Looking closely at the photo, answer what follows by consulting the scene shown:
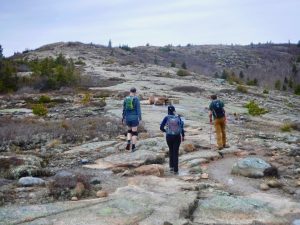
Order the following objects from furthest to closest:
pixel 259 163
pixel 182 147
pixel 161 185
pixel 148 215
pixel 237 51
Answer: pixel 237 51 < pixel 182 147 < pixel 259 163 < pixel 161 185 < pixel 148 215

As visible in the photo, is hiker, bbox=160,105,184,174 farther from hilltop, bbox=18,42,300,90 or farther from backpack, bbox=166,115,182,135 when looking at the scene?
hilltop, bbox=18,42,300,90

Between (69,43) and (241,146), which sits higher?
(69,43)

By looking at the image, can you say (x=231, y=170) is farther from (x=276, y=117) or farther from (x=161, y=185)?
(x=276, y=117)

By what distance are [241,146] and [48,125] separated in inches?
308

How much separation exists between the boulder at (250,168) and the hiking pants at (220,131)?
324cm

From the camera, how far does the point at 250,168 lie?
11719 mm

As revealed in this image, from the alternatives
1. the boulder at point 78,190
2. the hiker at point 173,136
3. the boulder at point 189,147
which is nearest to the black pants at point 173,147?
the hiker at point 173,136

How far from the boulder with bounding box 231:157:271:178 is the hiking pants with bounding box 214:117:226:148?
3.24 metres

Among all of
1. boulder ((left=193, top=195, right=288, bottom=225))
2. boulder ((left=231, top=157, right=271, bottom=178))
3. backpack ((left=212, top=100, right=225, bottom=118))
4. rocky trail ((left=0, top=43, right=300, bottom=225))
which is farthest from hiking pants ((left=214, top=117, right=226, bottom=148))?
boulder ((left=193, top=195, right=288, bottom=225))

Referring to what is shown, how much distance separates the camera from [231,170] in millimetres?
12141

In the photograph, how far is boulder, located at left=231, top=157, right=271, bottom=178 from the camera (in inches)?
456

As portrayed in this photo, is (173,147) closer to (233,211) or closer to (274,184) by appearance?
(274,184)

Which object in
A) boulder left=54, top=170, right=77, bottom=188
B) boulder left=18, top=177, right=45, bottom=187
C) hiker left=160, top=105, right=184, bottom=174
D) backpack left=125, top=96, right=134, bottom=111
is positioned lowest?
boulder left=18, top=177, right=45, bottom=187

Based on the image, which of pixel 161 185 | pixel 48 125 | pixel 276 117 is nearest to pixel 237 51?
pixel 276 117
